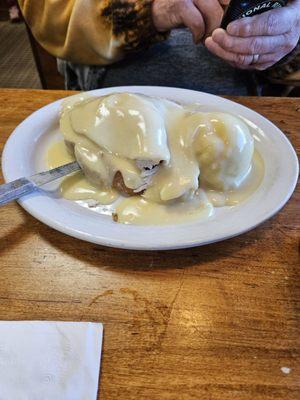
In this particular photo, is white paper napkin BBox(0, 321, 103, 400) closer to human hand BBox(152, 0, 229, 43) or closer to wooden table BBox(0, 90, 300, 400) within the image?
wooden table BBox(0, 90, 300, 400)

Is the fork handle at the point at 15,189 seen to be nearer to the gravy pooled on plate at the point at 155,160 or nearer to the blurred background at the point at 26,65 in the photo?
the gravy pooled on plate at the point at 155,160

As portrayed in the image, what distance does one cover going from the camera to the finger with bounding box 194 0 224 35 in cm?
102

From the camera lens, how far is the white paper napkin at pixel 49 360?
1.51 ft

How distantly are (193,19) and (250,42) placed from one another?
19 cm

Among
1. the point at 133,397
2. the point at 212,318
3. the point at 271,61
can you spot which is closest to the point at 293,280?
the point at 212,318

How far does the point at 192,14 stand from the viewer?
106 cm

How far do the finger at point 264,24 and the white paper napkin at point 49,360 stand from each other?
0.74 metres

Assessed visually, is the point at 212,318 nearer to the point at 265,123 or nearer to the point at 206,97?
the point at 265,123

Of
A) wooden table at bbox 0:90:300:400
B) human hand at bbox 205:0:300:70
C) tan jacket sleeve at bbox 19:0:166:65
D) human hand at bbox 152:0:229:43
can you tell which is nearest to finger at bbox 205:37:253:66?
human hand at bbox 205:0:300:70

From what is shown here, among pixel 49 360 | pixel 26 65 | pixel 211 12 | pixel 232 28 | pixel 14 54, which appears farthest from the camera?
pixel 14 54

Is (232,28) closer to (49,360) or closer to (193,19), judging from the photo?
(193,19)

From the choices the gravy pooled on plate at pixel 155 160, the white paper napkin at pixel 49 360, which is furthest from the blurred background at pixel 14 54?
the white paper napkin at pixel 49 360

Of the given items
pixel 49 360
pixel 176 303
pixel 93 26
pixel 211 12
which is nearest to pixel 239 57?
pixel 211 12

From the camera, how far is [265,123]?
0.88 metres
